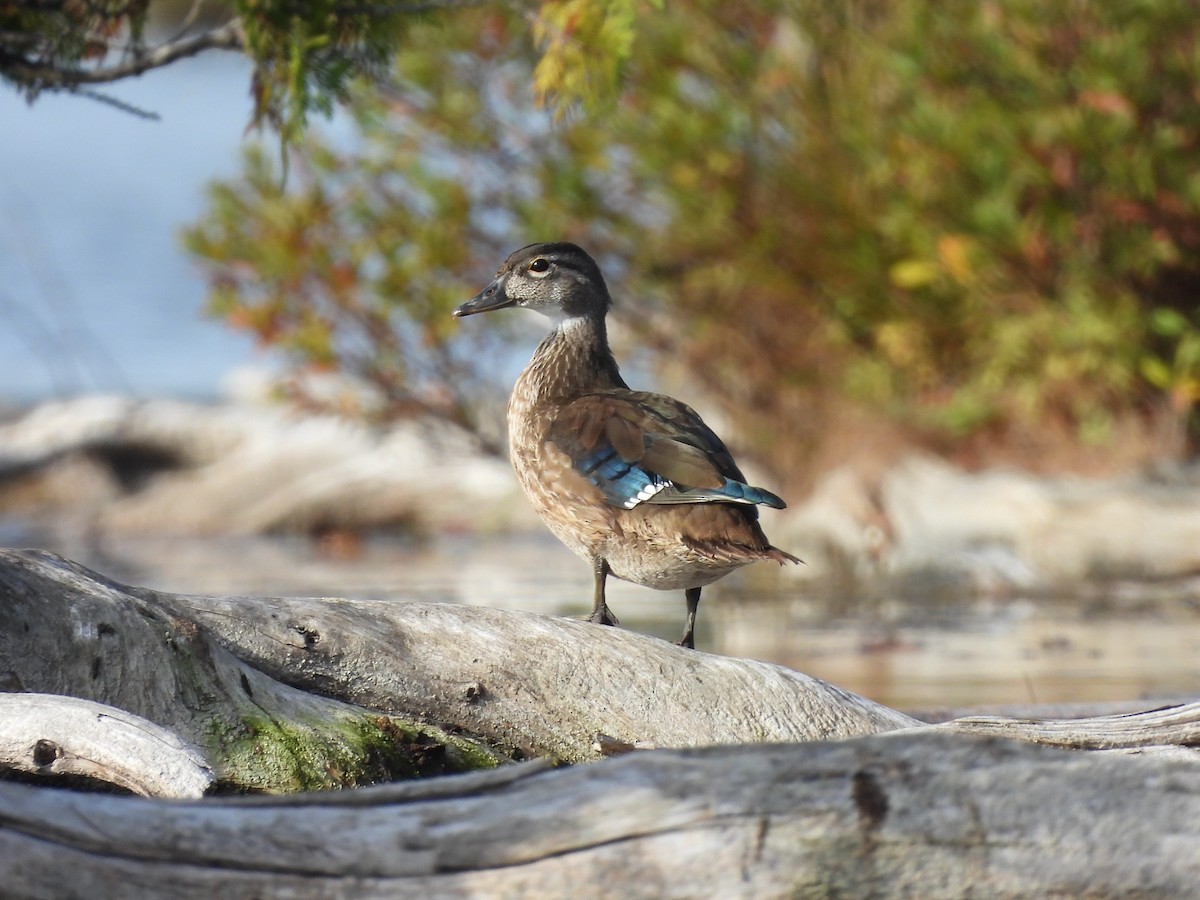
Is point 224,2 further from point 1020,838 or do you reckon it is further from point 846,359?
point 846,359

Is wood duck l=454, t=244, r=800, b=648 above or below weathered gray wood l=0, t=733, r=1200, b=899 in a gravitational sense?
above

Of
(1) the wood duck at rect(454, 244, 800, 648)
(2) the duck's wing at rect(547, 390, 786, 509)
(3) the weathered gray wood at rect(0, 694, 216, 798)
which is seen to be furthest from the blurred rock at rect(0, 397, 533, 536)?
(3) the weathered gray wood at rect(0, 694, 216, 798)

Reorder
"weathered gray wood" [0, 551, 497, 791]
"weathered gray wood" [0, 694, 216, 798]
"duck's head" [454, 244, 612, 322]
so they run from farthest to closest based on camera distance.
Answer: "duck's head" [454, 244, 612, 322], "weathered gray wood" [0, 551, 497, 791], "weathered gray wood" [0, 694, 216, 798]

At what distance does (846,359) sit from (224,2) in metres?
6.87

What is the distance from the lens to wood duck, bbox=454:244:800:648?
15.6ft

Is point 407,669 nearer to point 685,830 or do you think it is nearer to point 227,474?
point 685,830

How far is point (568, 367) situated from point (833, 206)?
5.44 meters

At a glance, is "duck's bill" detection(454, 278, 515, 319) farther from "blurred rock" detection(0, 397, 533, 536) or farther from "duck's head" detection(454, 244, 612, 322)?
"blurred rock" detection(0, 397, 533, 536)

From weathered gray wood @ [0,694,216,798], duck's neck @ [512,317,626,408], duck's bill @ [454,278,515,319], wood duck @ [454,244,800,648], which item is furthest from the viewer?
duck's bill @ [454,278,515,319]

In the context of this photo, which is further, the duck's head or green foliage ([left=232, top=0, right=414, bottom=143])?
the duck's head

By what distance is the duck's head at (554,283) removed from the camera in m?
5.90

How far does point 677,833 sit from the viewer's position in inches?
101

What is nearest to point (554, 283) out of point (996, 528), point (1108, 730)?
point (1108, 730)

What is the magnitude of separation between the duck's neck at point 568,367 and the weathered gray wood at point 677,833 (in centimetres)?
286
